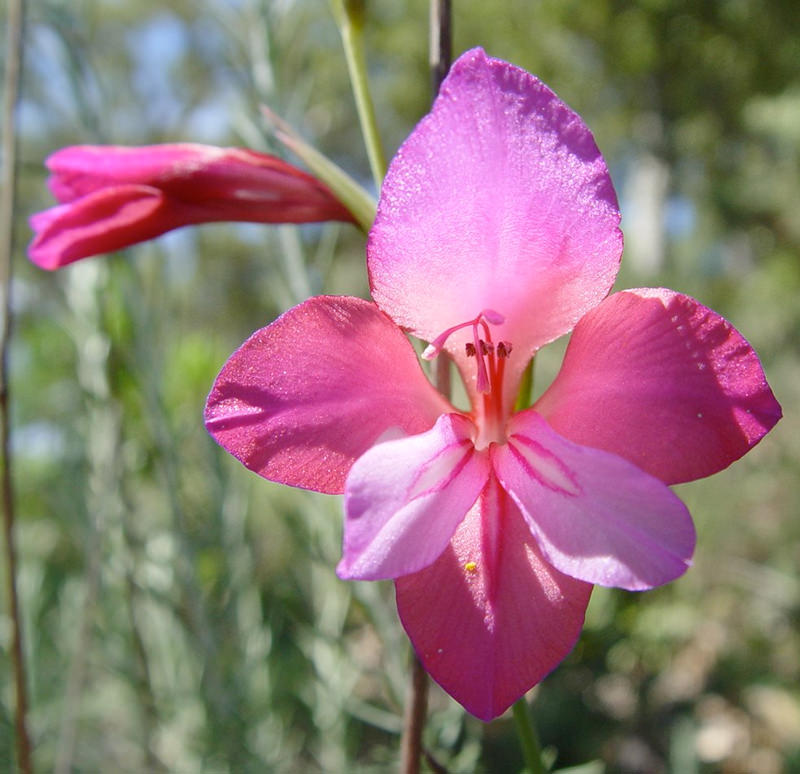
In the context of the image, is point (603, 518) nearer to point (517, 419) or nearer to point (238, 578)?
point (517, 419)

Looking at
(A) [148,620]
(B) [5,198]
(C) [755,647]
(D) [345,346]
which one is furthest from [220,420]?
(C) [755,647]

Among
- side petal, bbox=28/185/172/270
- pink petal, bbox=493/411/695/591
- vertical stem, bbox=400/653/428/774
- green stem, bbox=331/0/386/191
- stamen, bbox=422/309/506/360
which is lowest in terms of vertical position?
vertical stem, bbox=400/653/428/774

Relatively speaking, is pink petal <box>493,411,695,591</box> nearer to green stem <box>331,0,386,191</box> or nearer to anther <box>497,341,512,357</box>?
anther <box>497,341,512,357</box>

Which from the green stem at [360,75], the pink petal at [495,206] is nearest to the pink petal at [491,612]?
the pink petal at [495,206]

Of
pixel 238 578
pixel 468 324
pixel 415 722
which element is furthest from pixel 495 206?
pixel 238 578

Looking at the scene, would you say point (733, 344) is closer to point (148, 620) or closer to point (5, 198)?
point (5, 198)

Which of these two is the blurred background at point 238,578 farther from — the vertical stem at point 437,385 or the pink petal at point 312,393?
the pink petal at point 312,393

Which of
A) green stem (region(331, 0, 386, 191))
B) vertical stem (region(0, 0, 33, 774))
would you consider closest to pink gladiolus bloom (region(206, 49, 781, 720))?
green stem (region(331, 0, 386, 191))
